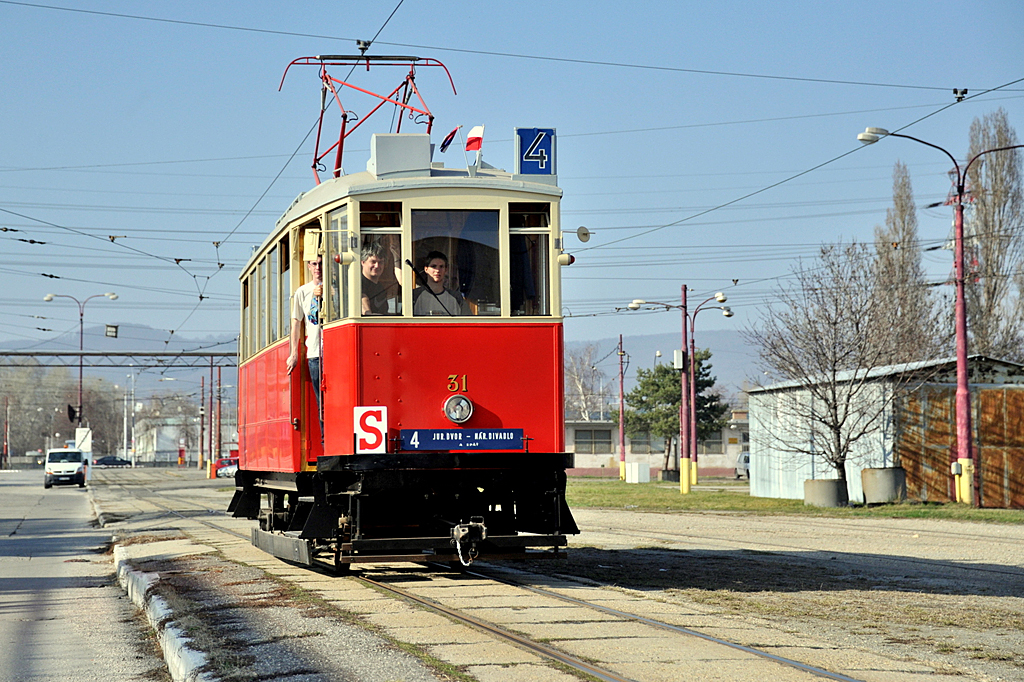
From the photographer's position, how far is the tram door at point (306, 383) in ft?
35.9

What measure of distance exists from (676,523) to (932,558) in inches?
330

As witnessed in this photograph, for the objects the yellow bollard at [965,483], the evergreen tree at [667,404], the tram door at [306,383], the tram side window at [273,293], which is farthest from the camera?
the evergreen tree at [667,404]

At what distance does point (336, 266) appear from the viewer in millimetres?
10617

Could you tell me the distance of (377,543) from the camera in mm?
10141

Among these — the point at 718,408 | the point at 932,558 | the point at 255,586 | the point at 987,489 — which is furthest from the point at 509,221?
the point at 718,408

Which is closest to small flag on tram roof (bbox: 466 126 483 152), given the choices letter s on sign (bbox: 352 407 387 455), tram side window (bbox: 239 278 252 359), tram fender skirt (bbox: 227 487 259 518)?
letter s on sign (bbox: 352 407 387 455)

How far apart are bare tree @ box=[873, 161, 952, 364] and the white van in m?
36.4

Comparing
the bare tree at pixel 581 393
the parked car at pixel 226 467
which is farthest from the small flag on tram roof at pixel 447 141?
the bare tree at pixel 581 393

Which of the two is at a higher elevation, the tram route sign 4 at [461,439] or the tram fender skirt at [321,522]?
the tram route sign 4 at [461,439]

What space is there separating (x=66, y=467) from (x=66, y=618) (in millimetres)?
45557

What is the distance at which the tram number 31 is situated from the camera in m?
10.3

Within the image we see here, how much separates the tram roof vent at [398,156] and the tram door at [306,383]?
0.95m

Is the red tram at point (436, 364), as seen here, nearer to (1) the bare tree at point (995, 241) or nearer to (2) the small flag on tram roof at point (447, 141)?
(2) the small flag on tram roof at point (447, 141)

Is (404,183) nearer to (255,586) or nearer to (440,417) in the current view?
(440,417)
